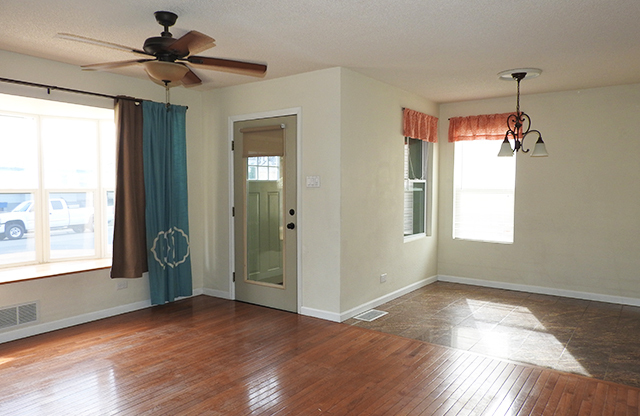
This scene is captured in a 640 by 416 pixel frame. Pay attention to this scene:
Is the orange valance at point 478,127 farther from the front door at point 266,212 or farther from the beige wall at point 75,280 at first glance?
the beige wall at point 75,280

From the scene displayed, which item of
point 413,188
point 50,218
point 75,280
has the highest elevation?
point 413,188

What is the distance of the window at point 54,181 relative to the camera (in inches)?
181

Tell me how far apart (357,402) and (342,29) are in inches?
101

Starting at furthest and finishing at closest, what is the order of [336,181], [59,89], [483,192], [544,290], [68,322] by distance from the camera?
1. [483,192]
2. [544,290]
3. [336,181]
4. [68,322]
5. [59,89]

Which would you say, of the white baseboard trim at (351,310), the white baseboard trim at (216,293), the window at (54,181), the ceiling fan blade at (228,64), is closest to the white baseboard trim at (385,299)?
the white baseboard trim at (351,310)

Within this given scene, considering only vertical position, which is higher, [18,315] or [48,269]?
[48,269]

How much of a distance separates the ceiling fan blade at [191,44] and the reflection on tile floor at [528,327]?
2864 mm

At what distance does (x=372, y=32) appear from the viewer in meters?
3.34

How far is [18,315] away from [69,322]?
457 mm

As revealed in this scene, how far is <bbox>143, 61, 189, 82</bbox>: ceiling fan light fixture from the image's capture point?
273 cm

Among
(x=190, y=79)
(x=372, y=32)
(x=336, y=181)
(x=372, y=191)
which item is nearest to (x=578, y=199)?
(x=372, y=191)

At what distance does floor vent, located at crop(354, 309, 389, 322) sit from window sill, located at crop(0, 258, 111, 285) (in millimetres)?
2630

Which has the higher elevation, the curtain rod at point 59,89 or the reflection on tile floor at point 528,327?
the curtain rod at point 59,89

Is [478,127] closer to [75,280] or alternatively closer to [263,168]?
[263,168]
